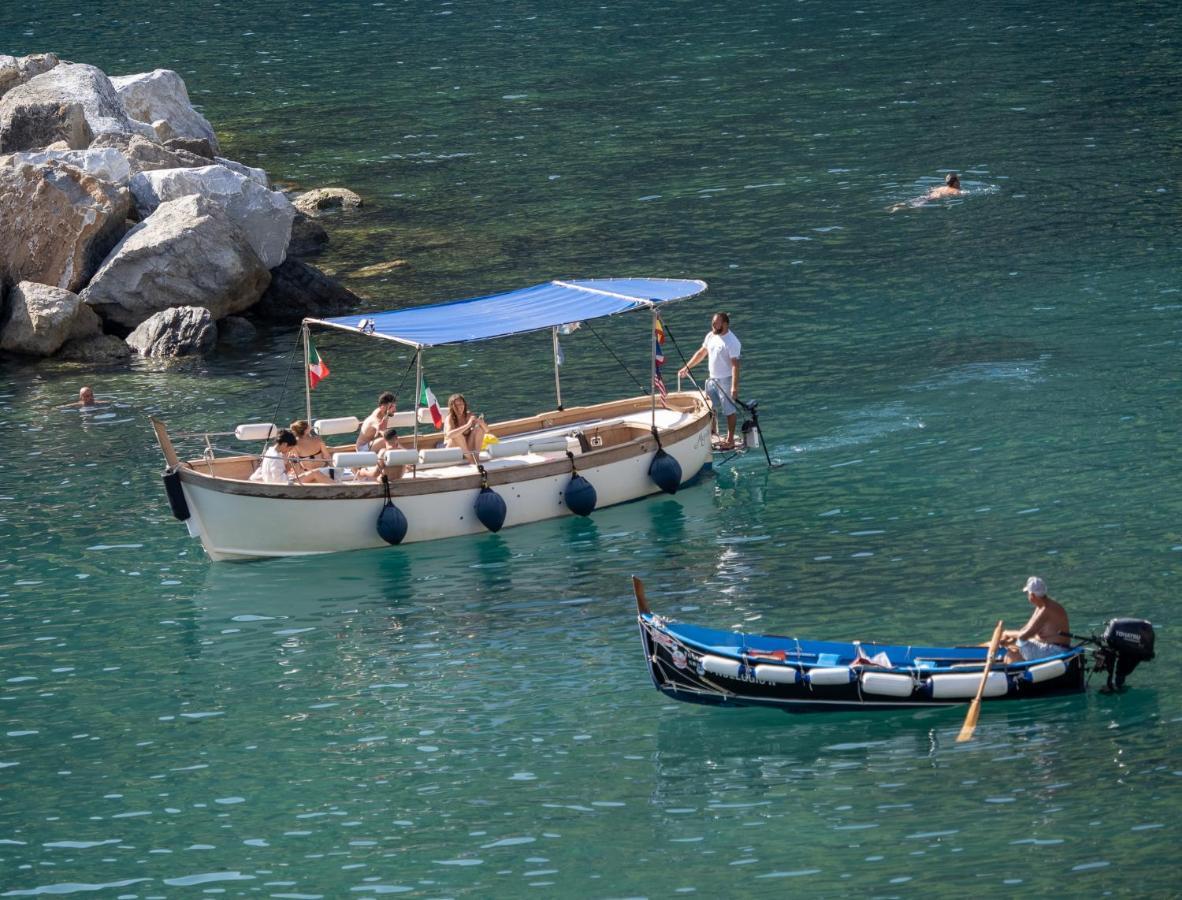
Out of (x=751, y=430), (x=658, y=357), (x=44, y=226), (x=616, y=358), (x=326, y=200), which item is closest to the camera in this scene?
(x=658, y=357)

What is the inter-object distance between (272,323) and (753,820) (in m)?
23.8

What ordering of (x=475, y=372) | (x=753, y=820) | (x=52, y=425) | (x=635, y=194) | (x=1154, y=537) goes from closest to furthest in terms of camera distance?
1. (x=753, y=820)
2. (x=1154, y=537)
3. (x=52, y=425)
4. (x=475, y=372)
5. (x=635, y=194)

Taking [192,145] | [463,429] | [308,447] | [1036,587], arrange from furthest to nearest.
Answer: [192,145] < [463,429] < [308,447] < [1036,587]

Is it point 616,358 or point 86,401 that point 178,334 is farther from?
point 616,358

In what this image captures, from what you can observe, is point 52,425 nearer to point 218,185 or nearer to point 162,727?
point 218,185

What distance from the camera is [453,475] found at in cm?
2614

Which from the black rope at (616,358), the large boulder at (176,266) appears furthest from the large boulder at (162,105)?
the black rope at (616,358)

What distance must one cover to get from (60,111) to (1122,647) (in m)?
32.2

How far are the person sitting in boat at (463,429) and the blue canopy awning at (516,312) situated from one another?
3.46ft


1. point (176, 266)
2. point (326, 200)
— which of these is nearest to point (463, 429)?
point (176, 266)

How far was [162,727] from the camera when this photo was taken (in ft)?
67.6

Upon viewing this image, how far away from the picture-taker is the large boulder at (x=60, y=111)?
42844 millimetres

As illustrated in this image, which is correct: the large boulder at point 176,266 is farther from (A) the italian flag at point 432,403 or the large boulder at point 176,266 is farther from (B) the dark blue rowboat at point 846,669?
(B) the dark blue rowboat at point 846,669

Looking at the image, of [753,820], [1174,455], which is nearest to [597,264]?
[1174,455]
